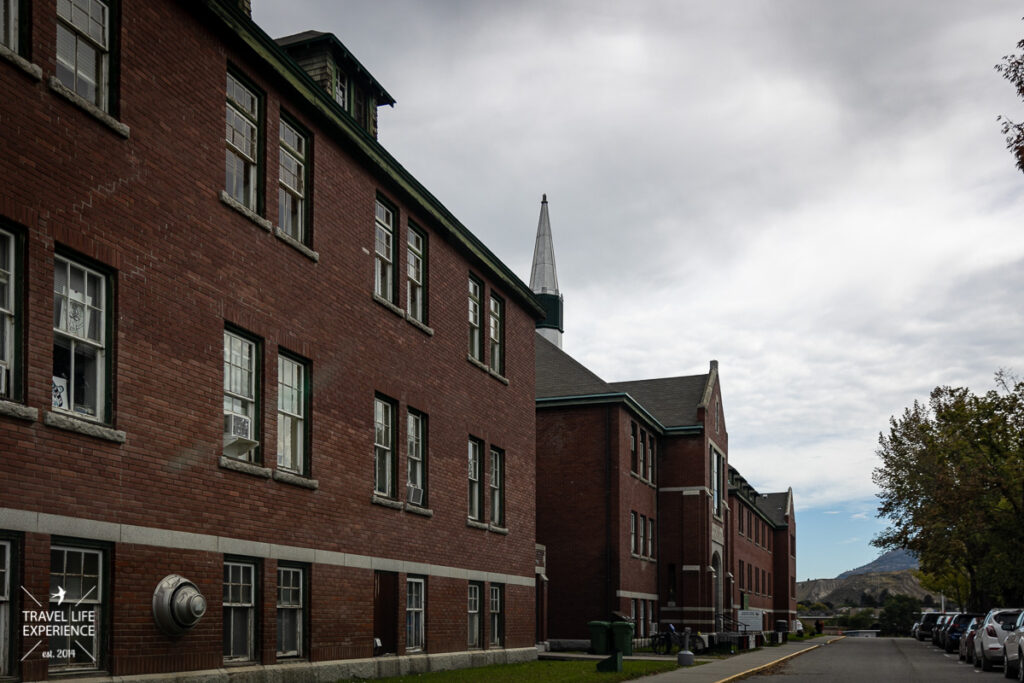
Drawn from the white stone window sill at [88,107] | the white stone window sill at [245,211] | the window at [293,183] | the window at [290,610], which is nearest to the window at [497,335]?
the window at [293,183]

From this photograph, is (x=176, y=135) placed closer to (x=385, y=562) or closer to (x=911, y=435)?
(x=385, y=562)

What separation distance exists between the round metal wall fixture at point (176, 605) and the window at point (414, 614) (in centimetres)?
854

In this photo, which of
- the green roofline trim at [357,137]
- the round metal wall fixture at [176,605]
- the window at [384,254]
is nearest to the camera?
the round metal wall fixture at [176,605]

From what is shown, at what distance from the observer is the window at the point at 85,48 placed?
532 inches

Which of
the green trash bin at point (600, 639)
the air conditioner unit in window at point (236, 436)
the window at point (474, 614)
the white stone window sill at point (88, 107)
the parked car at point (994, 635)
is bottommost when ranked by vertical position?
the green trash bin at point (600, 639)

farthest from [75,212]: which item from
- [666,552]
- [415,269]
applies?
[666,552]

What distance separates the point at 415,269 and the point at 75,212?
11.4 meters

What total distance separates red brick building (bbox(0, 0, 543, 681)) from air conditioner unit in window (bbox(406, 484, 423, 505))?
50 mm

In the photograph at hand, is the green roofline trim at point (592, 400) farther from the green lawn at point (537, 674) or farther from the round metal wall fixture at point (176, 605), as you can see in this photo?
the round metal wall fixture at point (176, 605)

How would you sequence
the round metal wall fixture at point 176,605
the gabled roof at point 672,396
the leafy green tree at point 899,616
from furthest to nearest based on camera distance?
the leafy green tree at point 899,616
the gabled roof at point 672,396
the round metal wall fixture at point 176,605

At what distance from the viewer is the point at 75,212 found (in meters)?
13.3

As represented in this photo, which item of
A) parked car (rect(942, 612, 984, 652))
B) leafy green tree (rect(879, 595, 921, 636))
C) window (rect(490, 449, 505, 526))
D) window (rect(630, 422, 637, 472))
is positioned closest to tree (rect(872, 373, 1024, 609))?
parked car (rect(942, 612, 984, 652))

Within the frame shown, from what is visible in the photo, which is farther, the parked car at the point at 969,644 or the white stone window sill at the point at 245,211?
the parked car at the point at 969,644

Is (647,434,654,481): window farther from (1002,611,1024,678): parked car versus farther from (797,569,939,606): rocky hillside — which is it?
(797,569,939,606): rocky hillside
